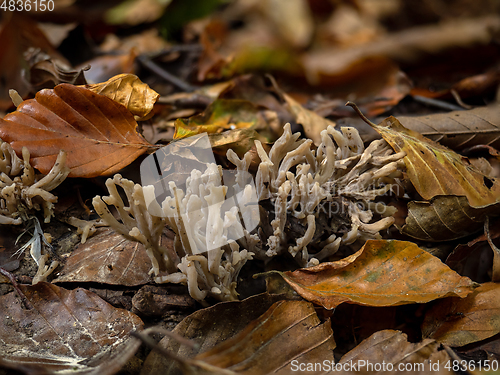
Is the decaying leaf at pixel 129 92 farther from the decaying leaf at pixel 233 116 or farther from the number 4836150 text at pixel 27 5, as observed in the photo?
the number 4836150 text at pixel 27 5

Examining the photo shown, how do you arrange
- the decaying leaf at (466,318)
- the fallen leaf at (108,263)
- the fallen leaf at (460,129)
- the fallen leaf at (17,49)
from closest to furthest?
the decaying leaf at (466,318) → the fallen leaf at (108,263) → the fallen leaf at (460,129) → the fallen leaf at (17,49)

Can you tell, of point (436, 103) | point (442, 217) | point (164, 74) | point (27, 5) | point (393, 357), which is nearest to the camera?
point (393, 357)

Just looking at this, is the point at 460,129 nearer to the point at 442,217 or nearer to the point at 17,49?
the point at 442,217

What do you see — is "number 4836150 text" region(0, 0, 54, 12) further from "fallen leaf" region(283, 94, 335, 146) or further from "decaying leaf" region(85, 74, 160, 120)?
"fallen leaf" region(283, 94, 335, 146)

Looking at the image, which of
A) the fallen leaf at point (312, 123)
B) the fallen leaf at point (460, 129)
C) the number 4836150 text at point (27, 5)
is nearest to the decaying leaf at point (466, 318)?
the fallen leaf at point (460, 129)

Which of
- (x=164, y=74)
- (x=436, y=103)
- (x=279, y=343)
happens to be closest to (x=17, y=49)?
(x=164, y=74)

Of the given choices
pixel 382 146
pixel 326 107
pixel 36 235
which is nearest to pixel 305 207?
pixel 382 146
